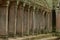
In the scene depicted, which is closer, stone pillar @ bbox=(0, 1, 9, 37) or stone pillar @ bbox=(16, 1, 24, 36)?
stone pillar @ bbox=(0, 1, 9, 37)

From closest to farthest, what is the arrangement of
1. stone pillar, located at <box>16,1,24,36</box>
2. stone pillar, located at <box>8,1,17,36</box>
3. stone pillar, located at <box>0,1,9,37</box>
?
stone pillar, located at <box>0,1,9,37</box>, stone pillar, located at <box>8,1,17,36</box>, stone pillar, located at <box>16,1,24,36</box>

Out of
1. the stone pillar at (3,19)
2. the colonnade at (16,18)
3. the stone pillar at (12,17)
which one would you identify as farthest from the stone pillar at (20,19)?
the stone pillar at (3,19)

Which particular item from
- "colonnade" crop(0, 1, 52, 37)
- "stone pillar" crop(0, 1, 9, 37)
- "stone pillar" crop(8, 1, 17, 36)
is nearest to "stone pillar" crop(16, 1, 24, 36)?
"colonnade" crop(0, 1, 52, 37)

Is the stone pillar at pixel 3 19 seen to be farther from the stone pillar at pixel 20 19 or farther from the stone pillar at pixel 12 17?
the stone pillar at pixel 20 19

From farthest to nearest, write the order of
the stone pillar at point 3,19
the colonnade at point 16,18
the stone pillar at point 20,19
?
the stone pillar at point 20,19
the colonnade at point 16,18
the stone pillar at point 3,19

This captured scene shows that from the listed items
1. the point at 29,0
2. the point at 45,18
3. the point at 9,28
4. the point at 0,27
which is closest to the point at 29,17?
the point at 29,0


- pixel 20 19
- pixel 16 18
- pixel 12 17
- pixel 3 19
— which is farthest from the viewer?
pixel 20 19

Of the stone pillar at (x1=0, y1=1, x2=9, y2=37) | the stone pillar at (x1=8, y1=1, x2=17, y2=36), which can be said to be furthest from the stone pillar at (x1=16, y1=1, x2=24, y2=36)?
the stone pillar at (x1=0, y1=1, x2=9, y2=37)

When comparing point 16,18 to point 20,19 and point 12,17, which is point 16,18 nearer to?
point 20,19

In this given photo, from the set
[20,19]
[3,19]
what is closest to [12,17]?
[3,19]

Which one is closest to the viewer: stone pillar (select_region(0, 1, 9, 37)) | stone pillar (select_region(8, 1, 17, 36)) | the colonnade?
stone pillar (select_region(0, 1, 9, 37))

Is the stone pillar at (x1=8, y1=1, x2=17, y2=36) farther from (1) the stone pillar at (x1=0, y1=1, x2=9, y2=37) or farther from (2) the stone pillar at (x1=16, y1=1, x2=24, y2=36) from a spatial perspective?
(2) the stone pillar at (x1=16, y1=1, x2=24, y2=36)

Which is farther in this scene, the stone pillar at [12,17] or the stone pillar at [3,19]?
the stone pillar at [12,17]

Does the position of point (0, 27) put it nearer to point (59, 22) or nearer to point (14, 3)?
point (14, 3)
